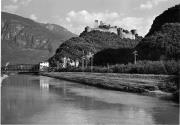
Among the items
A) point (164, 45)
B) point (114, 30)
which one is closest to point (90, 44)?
point (114, 30)

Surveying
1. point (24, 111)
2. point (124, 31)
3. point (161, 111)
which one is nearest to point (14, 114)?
point (24, 111)

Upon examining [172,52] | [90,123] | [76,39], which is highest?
[76,39]

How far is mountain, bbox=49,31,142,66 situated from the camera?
552 feet

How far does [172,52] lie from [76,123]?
67.3 meters

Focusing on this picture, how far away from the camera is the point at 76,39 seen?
183 m

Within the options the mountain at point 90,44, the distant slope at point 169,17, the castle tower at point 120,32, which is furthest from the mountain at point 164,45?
the castle tower at point 120,32

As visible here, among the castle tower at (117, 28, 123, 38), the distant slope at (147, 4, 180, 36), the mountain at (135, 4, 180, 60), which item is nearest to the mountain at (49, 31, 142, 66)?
the castle tower at (117, 28, 123, 38)

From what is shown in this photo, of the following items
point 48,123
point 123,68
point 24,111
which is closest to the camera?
point 48,123

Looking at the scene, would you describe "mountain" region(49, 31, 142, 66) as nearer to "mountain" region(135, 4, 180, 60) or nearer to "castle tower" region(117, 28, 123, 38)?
"castle tower" region(117, 28, 123, 38)

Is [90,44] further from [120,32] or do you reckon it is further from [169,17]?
[169,17]

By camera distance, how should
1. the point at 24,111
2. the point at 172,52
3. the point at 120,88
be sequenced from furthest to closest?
the point at 172,52 < the point at 120,88 < the point at 24,111

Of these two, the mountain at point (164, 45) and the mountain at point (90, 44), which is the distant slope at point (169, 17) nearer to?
the mountain at point (164, 45)

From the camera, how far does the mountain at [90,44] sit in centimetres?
16825

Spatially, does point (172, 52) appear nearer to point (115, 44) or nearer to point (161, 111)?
point (161, 111)
